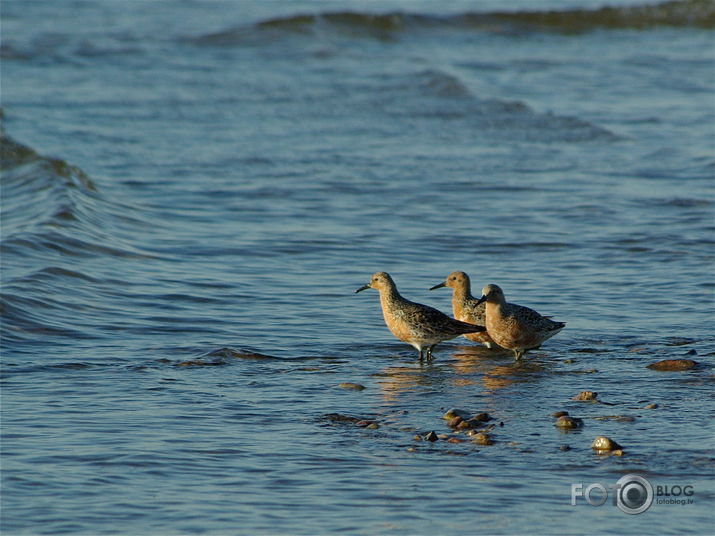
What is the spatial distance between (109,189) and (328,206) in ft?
10.2

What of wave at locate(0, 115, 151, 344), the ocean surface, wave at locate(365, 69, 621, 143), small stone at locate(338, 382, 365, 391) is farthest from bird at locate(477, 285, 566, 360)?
wave at locate(365, 69, 621, 143)

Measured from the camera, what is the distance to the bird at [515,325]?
30.8 ft

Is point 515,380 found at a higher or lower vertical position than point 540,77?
lower

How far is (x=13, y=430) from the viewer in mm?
7629

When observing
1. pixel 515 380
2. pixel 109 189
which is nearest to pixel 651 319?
pixel 515 380

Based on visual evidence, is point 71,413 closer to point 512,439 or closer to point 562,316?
point 512,439

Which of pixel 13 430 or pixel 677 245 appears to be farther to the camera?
pixel 677 245

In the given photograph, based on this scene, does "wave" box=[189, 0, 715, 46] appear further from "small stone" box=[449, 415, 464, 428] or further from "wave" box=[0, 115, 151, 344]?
"small stone" box=[449, 415, 464, 428]

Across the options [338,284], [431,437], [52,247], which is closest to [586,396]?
[431,437]

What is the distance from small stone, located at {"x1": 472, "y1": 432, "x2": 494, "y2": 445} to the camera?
7297 millimetres

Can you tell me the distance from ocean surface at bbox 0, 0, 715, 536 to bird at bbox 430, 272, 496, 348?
0.78ft

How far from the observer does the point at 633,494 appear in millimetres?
6488

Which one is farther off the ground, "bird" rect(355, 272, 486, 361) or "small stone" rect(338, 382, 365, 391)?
"bird" rect(355, 272, 486, 361)

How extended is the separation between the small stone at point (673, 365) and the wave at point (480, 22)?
77.0 ft
